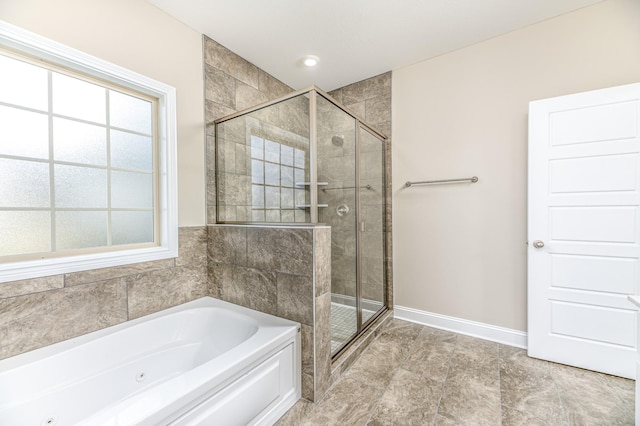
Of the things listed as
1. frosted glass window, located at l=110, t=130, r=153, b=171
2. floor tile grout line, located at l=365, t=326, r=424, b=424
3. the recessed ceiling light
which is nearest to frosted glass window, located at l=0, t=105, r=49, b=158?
frosted glass window, located at l=110, t=130, r=153, b=171

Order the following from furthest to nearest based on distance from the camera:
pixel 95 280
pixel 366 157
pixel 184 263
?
pixel 366 157 → pixel 184 263 → pixel 95 280

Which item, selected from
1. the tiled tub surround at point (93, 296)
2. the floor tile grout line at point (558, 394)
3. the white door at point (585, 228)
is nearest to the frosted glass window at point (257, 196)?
the tiled tub surround at point (93, 296)

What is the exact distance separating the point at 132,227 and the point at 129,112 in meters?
0.79

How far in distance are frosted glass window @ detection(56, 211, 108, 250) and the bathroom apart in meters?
0.21

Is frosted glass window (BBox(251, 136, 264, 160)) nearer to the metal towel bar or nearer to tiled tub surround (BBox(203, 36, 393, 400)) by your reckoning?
tiled tub surround (BBox(203, 36, 393, 400))

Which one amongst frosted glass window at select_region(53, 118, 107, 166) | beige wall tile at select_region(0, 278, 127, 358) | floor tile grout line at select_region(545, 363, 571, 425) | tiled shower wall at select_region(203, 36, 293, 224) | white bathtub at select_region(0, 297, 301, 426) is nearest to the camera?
white bathtub at select_region(0, 297, 301, 426)

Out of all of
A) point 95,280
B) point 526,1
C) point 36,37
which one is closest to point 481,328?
point 526,1

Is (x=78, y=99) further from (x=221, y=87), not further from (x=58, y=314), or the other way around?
(x=58, y=314)

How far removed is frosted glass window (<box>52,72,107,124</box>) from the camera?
4.95 ft

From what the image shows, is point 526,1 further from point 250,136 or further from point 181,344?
point 181,344

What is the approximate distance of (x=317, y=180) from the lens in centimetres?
173

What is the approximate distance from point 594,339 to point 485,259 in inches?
31.1

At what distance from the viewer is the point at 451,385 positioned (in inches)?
65.9

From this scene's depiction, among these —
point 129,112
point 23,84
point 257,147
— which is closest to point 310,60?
point 257,147
